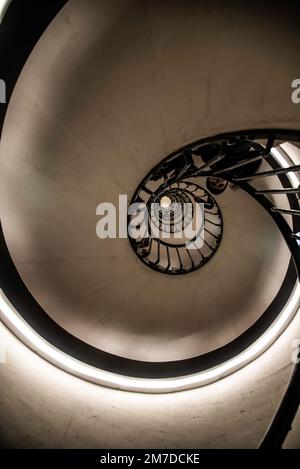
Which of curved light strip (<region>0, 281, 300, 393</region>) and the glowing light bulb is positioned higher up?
the glowing light bulb

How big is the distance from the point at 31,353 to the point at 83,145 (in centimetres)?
265

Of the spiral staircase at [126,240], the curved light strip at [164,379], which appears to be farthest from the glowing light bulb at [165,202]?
the curved light strip at [164,379]

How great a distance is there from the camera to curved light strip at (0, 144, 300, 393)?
13.2 ft

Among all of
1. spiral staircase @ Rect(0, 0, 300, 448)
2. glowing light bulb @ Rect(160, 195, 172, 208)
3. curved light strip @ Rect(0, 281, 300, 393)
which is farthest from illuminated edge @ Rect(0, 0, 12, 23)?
glowing light bulb @ Rect(160, 195, 172, 208)

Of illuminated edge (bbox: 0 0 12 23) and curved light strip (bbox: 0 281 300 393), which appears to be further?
curved light strip (bbox: 0 281 300 393)

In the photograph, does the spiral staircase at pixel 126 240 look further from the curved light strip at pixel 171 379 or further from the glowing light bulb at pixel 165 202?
the glowing light bulb at pixel 165 202

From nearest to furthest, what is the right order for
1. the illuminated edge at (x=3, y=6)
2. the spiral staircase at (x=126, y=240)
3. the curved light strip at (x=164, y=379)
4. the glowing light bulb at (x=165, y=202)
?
1. the illuminated edge at (x=3, y=6)
2. the spiral staircase at (x=126, y=240)
3. the curved light strip at (x=164, y=379)
4. the glowing light bulb at (x=165, y=202)

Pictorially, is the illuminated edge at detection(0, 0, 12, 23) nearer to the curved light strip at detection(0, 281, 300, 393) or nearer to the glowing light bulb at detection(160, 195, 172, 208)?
the curved light strip at detection(0, 281, 300, 393)

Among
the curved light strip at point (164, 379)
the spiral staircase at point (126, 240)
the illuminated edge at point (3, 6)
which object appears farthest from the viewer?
the curved light strip at point (164, 379)

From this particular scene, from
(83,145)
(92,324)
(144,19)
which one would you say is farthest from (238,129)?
(92,324)

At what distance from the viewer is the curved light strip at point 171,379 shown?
402cm

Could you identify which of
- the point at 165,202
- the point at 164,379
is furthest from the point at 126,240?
the point at 165,202
